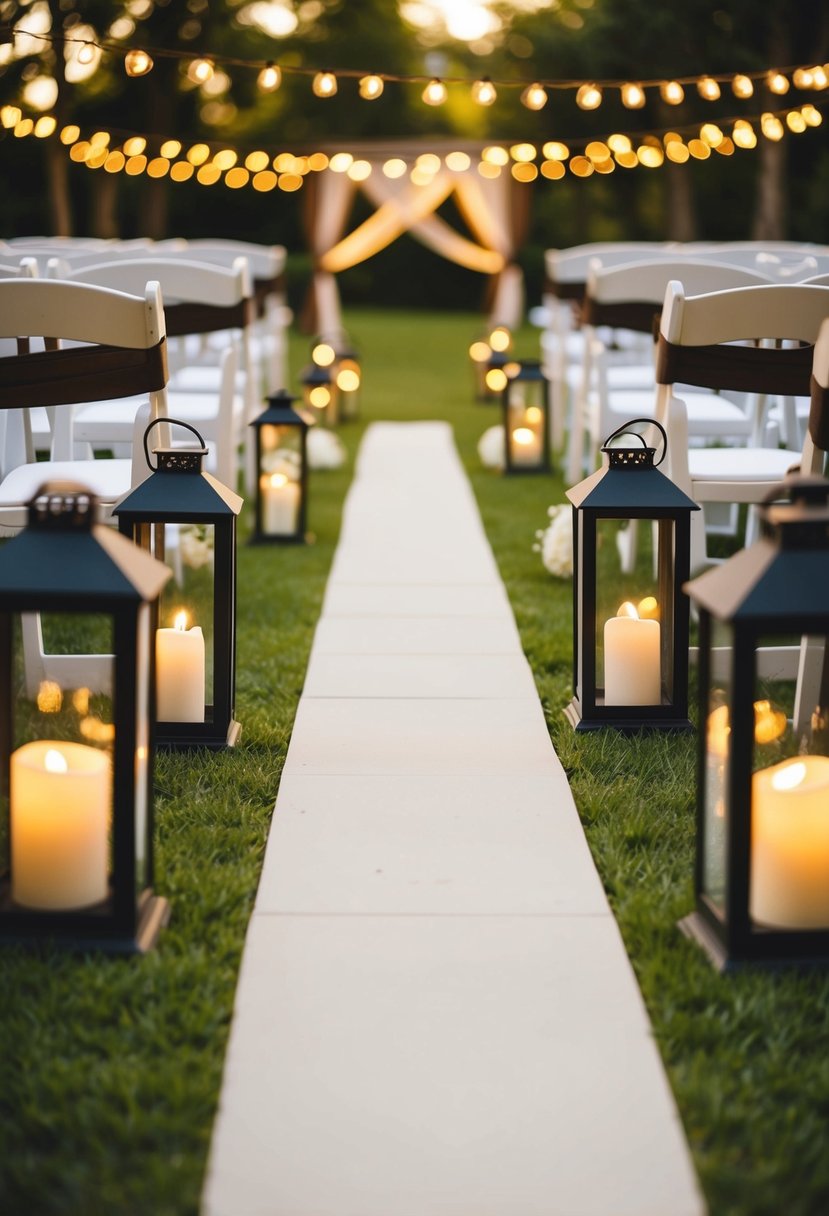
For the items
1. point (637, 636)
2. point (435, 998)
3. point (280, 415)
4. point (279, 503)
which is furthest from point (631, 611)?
point (279, 503)

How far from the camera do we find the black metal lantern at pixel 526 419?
6426 mm

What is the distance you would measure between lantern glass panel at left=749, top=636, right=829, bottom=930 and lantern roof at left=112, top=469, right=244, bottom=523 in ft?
3.59

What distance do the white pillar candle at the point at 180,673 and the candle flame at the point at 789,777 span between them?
4.01ft

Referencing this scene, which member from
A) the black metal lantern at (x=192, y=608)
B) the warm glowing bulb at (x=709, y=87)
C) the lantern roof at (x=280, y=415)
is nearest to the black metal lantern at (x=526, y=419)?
the warm glowing bulb at (x=709, y=87)

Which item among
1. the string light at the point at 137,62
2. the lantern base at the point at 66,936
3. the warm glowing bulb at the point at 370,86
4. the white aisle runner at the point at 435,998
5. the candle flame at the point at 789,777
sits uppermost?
the string light at the point at 137,62

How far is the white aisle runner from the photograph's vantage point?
1433 mm

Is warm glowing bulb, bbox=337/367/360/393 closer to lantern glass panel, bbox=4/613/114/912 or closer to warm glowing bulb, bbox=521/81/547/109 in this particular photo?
warm glowing bulb, bbox=521/81/547/109

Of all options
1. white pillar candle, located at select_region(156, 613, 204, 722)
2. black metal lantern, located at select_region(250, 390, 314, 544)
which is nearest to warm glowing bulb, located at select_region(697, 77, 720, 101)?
black metal lantern, located at select_region(250, 390, 314, 544)

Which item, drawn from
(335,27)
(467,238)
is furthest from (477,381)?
(335,27)

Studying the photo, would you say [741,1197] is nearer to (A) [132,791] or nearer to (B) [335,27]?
(A) [132,791]

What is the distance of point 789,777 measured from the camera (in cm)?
184

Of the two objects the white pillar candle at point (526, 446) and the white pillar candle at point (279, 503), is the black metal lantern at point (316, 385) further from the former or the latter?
the white pillar candle at point (279, 503)

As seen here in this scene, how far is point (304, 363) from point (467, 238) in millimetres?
13509

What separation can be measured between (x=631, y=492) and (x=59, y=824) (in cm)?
132
